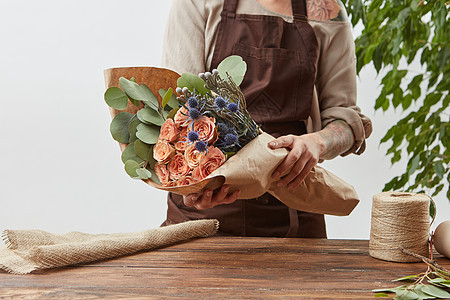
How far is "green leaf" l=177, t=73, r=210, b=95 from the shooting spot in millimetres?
1113

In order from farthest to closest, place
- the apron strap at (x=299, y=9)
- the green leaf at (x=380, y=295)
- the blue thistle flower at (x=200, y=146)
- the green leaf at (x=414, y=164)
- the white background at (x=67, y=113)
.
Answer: the white background at (x=67, y=113)
the green leaf at (x=414, y=164)
the apron strap at (x=299, y=9)
the blue thistle flower at (x=200, y=146)
the green leaf at (x=380, y=295)

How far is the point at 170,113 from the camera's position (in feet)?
3.76

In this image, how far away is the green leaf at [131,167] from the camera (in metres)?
1.12

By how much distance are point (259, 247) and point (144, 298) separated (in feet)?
1.44

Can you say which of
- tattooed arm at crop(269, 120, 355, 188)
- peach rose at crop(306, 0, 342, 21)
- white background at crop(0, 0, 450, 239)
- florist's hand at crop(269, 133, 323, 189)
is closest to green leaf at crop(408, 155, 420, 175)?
tattooed arm at crop(269, 120, 355, 188)

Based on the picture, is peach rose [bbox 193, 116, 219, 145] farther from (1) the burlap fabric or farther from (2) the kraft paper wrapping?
(1) the burlap fabric

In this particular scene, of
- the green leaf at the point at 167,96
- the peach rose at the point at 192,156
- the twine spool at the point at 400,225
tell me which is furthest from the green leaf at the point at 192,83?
the twine spool at the point at 400,225

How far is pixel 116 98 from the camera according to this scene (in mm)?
1146

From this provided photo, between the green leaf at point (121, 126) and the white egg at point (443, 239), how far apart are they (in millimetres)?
762

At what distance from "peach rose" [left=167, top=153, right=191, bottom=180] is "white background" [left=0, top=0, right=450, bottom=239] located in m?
1.78

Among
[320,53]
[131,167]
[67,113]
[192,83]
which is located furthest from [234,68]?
[67,113]

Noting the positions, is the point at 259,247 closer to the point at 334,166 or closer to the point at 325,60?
the point at 325,60

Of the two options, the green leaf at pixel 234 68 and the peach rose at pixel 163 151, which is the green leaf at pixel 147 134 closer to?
the peach rose at pixel 163 151

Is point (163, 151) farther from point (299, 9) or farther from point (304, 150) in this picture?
point (299, 9)
